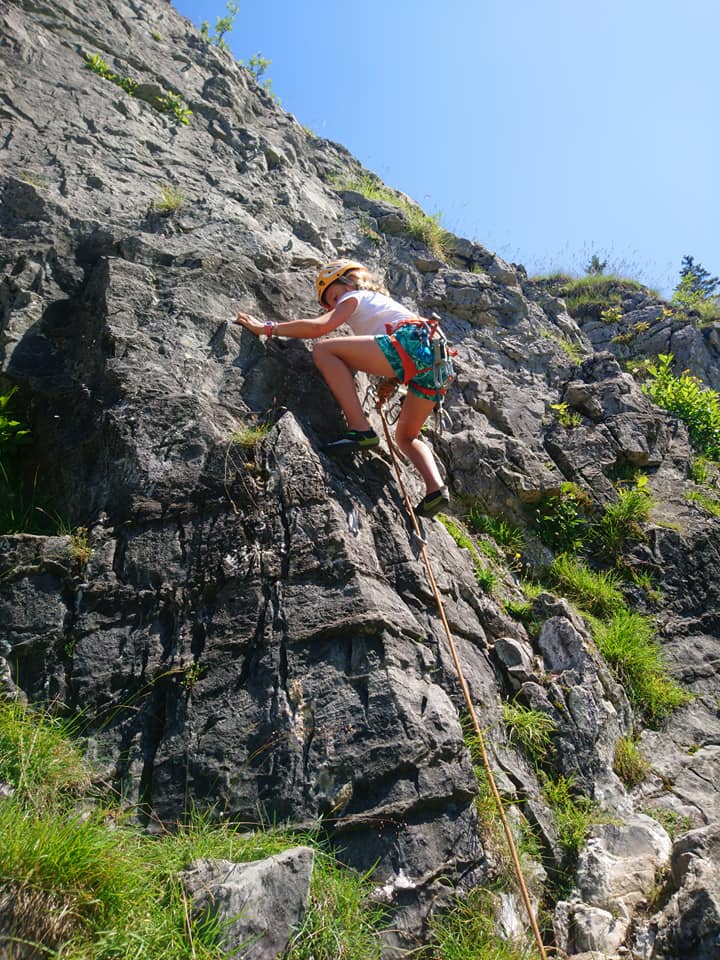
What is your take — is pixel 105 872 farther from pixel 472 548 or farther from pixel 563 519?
pixel 563 519

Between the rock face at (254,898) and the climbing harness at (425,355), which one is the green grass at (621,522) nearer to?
the climbing harness at (425,355)

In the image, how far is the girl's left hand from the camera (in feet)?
16.6

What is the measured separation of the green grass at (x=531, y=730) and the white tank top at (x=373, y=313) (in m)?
2.84

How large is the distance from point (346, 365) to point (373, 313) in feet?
1.57

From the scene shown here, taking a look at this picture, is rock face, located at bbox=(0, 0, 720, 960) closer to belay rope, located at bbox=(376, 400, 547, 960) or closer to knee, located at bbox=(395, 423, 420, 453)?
belay rope, located at bbox=(376, 400, 547, 960)

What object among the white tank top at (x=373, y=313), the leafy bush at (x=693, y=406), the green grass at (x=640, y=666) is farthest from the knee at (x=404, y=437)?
the leafy bush at (x=693, y=406)

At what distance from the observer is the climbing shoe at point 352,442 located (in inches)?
181

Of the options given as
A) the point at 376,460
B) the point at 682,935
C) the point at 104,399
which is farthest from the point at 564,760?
the point at 104,399

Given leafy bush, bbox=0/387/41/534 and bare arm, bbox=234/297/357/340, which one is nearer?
leafy bush, bbox=0/387/41/534

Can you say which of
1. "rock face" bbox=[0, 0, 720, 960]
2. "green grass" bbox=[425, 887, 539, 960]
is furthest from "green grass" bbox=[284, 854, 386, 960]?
"green grass" bbox=[425, 887, 539, 960]

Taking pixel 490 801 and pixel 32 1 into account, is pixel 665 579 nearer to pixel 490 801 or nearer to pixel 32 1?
pixel 490 801

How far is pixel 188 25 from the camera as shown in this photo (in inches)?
394

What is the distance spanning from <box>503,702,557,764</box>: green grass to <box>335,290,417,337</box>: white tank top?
2844mm

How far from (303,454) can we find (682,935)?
321cm
